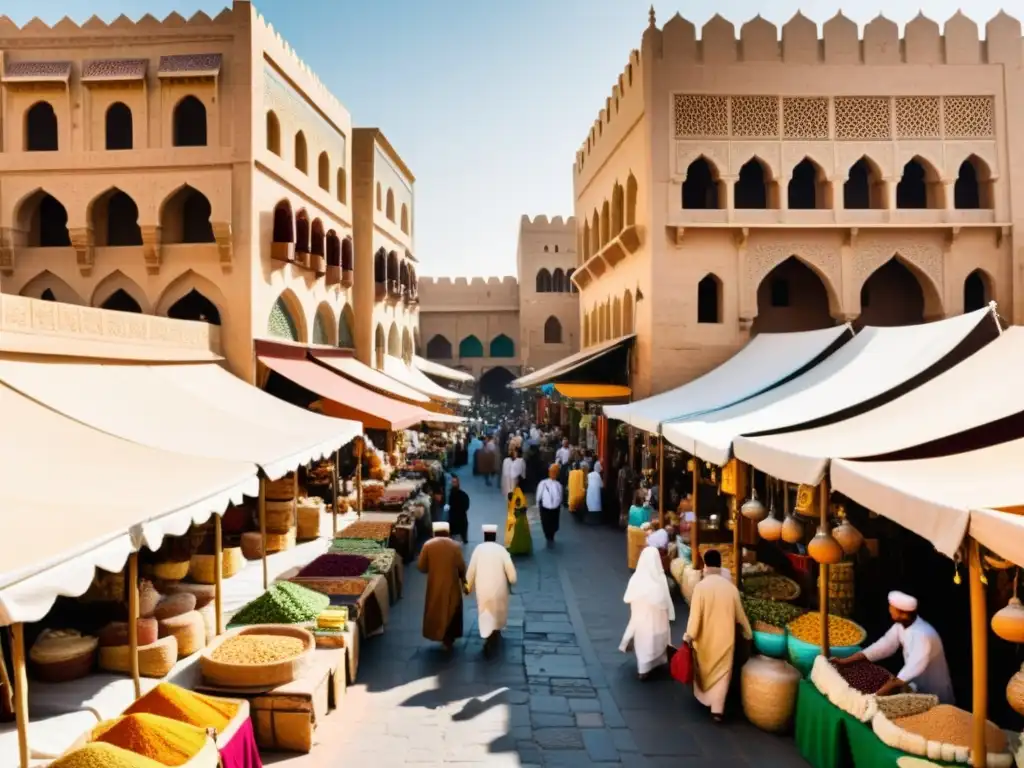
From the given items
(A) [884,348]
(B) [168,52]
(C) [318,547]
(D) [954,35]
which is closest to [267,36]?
(B) [168,52]

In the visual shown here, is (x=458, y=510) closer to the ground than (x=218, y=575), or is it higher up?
closer to the ground

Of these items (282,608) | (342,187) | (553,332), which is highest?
(342,187)

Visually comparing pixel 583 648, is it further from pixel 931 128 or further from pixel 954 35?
pixel 954 35

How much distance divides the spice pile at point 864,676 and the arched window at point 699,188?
10.2m

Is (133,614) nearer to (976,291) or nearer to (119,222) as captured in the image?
(119,222)

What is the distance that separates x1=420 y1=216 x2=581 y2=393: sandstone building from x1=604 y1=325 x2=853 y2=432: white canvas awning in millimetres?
19430

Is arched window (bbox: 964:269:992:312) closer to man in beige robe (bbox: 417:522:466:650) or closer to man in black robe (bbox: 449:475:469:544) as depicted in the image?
man in black robe (bbox: 449:475:469:544)

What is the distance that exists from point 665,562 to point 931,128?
899cm

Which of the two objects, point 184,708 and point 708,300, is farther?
point 708,300

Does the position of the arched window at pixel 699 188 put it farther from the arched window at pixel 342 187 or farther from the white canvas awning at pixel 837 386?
the arched window at pixel 342 187

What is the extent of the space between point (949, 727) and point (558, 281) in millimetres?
28856

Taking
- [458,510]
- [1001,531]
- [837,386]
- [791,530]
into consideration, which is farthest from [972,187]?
[1001,531]

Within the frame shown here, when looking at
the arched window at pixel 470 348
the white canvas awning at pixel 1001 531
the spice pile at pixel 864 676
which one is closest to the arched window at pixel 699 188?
the spice pile at pixel 864 676

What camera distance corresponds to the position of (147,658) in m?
5.64
